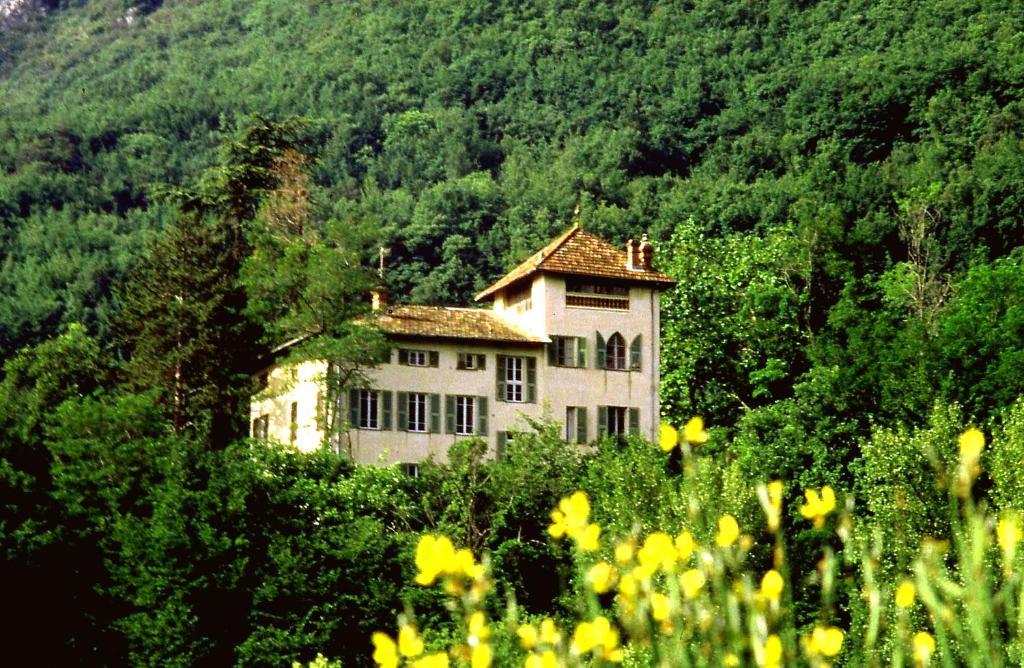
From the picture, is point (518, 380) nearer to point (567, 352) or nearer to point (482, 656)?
point (567, 352)

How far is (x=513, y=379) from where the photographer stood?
45969 millimetres

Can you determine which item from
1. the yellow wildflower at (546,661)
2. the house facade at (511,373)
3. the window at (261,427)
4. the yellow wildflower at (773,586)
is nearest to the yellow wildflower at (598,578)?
the yellow wildflower at (546,661)

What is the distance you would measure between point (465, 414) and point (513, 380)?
1560 mm

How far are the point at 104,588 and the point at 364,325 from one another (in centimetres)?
920

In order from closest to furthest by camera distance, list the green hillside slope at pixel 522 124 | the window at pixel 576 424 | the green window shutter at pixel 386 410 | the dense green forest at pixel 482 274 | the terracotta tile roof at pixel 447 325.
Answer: the dense green forest at pixel 482 274
the green window shutter at pixel 386 410
the terracotta tile roof at pixel 447 325
the window at pixel 576 424
the green hillside slope at pixel 522 124

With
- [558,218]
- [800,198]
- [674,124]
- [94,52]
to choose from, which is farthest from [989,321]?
[94,52]

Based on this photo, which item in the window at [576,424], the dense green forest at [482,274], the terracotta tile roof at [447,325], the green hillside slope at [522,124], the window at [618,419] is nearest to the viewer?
the dense green forest at [482,274]

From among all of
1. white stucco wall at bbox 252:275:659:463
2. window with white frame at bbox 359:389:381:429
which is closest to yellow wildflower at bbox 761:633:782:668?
white stucco wall at bbox 252:275:659:463

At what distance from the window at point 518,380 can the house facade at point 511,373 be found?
0.08 ft

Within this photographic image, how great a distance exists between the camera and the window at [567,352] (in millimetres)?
46031

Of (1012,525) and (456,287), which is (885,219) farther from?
(1012,525)

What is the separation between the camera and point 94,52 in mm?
170500

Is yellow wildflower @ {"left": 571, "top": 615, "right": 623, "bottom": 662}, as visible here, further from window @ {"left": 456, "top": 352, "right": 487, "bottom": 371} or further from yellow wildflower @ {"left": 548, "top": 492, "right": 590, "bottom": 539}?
window @ {"left": 456, "top": 352, "right": 487, "bottom": 371}

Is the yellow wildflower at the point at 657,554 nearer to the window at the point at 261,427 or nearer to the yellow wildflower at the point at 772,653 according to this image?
the yellow wildflower at the point at 772,653
